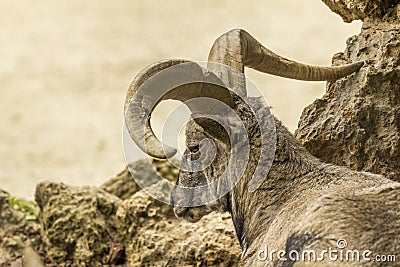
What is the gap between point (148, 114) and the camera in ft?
14.0

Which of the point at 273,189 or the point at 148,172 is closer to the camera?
the point at 273,189

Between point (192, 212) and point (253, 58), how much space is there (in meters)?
1.07

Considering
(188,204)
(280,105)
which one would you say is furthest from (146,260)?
(280,105)

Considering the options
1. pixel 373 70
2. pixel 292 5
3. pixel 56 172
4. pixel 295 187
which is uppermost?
pixel 292 5

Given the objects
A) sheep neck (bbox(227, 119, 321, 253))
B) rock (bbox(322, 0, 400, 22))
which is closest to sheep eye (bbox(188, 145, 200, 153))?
sheep neck (bbox(227, 119, 321, 253))

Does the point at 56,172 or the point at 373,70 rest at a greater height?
the point at 56,172

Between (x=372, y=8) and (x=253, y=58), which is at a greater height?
(x=372, y=8)

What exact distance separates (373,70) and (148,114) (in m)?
1.79

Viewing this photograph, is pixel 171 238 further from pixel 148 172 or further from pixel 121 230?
pixel 148 172

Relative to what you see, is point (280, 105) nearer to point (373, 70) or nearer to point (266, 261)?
point (373, 70)

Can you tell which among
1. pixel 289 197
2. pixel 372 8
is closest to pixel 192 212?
pixel 289 197

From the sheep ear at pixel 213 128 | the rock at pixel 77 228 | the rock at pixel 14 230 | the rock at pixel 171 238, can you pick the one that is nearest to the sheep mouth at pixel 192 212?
the sheep ear at pixel 213 128

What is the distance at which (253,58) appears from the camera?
15.5ft

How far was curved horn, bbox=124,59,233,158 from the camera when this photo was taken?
4.21 m
